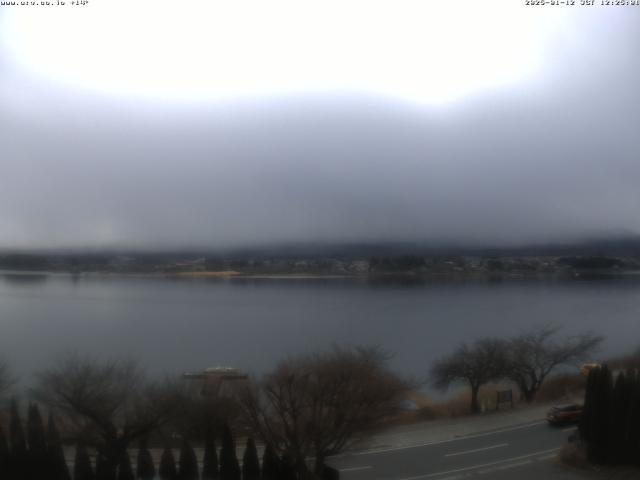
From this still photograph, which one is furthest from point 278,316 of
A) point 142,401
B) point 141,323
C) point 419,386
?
point 142,401

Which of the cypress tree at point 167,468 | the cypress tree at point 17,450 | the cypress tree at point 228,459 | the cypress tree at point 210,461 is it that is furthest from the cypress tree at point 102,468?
the cypress tree at point 228,459

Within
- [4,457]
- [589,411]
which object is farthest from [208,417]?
[589,411]

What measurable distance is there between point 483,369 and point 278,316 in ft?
13.4

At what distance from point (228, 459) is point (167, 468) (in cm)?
67

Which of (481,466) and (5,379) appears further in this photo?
(5,379)

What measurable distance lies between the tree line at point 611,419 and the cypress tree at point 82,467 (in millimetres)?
6090

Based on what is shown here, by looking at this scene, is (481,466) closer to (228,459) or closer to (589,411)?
(589,411)

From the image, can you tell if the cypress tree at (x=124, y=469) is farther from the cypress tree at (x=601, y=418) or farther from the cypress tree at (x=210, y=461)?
the cypress tree at (x=601, y=418)

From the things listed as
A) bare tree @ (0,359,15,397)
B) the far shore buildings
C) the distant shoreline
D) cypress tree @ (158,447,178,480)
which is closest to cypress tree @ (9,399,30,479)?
bare tree @ (0,359,15,397)

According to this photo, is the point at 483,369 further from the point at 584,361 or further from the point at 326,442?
the point at 326,442

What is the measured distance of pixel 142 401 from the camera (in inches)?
240

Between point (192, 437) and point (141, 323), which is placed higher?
point (141, 323)

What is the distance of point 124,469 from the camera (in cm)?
562

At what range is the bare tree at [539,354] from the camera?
29.4 ft
